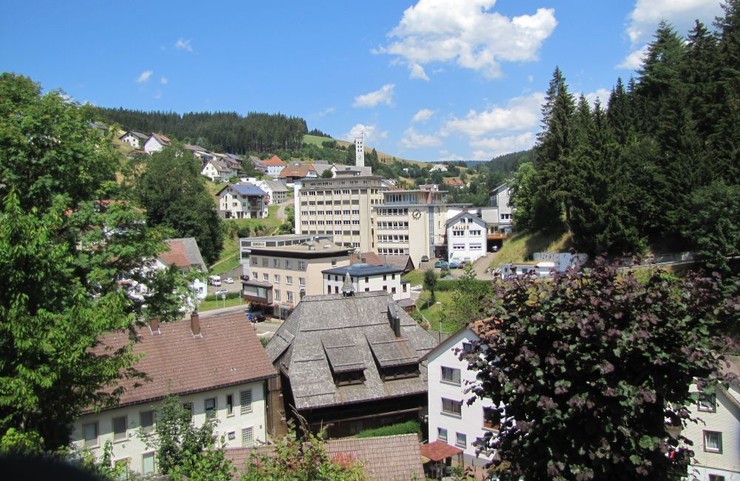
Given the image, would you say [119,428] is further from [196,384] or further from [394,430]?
[394,430]

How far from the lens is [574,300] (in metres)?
8.04

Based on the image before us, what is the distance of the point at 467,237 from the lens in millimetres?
65500

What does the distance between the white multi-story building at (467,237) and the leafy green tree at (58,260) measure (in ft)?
171

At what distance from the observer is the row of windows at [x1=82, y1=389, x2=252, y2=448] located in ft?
70.1

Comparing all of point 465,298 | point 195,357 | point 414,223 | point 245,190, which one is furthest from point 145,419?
point 245,190

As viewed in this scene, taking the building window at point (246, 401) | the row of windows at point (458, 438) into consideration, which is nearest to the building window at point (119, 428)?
the building window at point (246, 401)

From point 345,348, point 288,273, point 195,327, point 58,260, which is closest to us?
point 58,260

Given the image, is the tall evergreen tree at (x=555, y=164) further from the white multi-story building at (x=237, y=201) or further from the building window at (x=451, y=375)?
the white multi-story building at (x=237, y=201)

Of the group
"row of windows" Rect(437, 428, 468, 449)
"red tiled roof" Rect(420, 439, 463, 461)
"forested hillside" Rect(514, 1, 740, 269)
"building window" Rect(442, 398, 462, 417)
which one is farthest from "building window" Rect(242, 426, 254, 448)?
"forested hillside" Rect(514, 1, 740, 269)

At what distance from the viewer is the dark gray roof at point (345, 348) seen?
26688mm

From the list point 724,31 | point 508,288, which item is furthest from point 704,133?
point 508,288

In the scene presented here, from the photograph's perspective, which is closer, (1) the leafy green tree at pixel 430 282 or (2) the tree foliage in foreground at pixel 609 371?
(2) the tree foliage in foreground at pixel 609 371

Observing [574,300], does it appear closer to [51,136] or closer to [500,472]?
[500,472]

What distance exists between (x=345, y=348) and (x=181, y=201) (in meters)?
47.1
